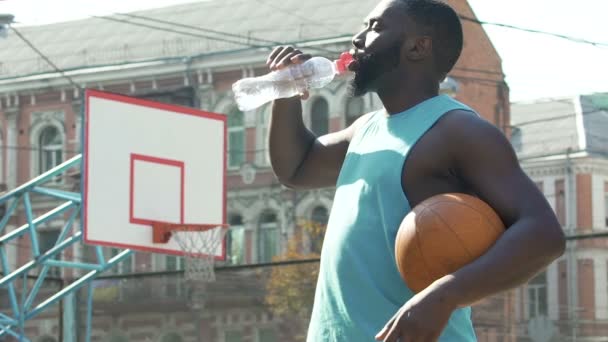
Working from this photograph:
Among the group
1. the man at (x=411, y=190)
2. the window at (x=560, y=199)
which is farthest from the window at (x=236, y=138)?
the man at (x=411, y=190)

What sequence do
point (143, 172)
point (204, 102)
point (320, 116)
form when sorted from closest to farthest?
point (143, 172)
point (320, 116)
point (204, 102)

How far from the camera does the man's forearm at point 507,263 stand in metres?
3.67

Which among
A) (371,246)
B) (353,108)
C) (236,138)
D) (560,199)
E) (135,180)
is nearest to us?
(371,246)

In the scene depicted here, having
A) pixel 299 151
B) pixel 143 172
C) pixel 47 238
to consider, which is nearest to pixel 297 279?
pixel 47 238

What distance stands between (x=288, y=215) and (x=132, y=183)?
70.0ft

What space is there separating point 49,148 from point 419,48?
3799 cm

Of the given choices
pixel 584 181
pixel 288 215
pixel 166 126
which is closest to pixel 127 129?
pixel 166 126

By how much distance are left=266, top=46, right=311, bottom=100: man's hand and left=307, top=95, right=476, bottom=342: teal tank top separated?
34 centimetres

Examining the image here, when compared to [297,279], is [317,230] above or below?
above

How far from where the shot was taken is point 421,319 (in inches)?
142

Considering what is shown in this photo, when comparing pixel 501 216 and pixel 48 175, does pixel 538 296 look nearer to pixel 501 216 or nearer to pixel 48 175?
pixel 48 175

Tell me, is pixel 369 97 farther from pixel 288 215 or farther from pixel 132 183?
pixel 132 183

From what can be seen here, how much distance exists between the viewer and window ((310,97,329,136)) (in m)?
39.1

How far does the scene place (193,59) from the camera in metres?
39.5
